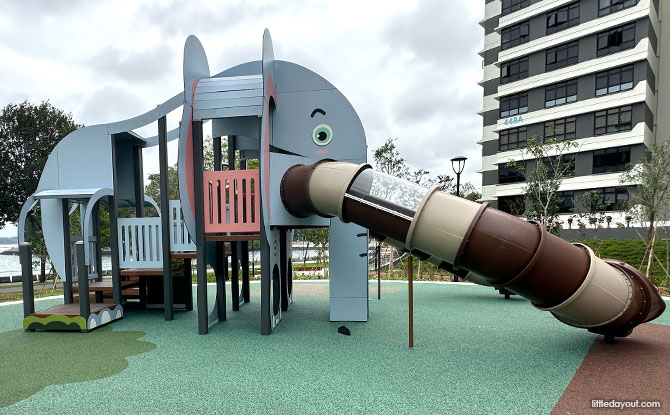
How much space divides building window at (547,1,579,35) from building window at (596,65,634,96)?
5.51 meters

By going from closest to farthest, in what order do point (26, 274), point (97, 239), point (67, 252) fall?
point (26, 274) < point (67, 252) < point (97, 239)

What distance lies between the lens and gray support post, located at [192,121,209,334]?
6.81 meters

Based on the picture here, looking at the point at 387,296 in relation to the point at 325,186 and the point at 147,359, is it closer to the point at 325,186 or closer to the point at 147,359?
the point at 325,186

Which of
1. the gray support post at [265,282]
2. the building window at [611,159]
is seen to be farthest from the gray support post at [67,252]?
the building window at [611,159]

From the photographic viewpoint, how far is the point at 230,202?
22.4 ft

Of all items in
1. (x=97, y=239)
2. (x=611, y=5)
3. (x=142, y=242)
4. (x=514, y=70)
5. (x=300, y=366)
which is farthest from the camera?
(x=514, y=70)

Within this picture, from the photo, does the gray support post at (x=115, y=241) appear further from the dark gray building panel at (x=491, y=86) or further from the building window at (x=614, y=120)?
the dark gray building panel at (x=491, y=86)

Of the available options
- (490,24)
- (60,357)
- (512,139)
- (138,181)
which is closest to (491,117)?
(512,139)

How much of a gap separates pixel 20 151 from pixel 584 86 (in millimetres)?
47655

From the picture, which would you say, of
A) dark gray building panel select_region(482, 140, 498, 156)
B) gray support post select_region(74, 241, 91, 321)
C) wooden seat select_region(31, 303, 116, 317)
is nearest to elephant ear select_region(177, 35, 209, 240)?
gray support post select_region(74, 241, 91, 321)

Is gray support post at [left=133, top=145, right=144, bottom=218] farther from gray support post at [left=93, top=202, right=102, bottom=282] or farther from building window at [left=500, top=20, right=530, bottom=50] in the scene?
building window at [left=500, top=20, right=530, bottom=50]

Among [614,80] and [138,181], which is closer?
[138,181]

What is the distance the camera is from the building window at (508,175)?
3195 cm

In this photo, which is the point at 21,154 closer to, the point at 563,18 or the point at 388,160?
the point at 388,160
